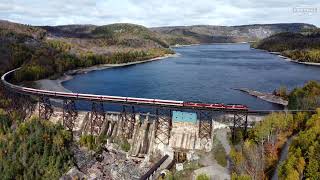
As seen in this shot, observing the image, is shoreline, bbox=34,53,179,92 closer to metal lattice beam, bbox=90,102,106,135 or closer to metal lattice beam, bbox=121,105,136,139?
metal lattice beam, bbox=90,102,106,135

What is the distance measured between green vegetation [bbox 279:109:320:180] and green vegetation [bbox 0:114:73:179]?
38.0 metres

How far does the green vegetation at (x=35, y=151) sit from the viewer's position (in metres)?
69.4

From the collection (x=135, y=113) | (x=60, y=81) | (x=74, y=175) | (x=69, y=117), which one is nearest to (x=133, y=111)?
(x=135, y=113)

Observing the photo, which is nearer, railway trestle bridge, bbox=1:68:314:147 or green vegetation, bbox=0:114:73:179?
green vegetation, bbox=0:114:73:179

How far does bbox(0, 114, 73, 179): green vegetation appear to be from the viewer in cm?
6944

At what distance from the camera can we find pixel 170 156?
71.1 metres

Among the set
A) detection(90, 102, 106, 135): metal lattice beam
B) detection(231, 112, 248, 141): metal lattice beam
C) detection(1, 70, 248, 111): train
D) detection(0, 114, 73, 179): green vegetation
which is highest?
detection(1, 70, 248, 111): train

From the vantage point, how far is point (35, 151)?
7369 cm

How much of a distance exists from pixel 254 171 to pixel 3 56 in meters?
135

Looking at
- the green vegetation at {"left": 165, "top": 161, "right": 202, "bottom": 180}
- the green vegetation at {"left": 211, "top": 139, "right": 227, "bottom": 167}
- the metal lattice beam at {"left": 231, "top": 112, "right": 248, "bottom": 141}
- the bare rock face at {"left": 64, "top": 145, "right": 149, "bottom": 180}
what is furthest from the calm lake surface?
the green vegetation at {"left": 165, "top": 161, "right": 202, "bottom": 180}

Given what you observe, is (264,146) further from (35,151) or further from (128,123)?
(35,151)

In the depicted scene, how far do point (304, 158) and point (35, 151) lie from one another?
1842 inches

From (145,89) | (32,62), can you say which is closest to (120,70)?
(32,62)

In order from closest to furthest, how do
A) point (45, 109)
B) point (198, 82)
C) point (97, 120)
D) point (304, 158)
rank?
1. point (304, 158)
2. point (97, 120)
3. point (45, 109)
4. point (198, 82)
